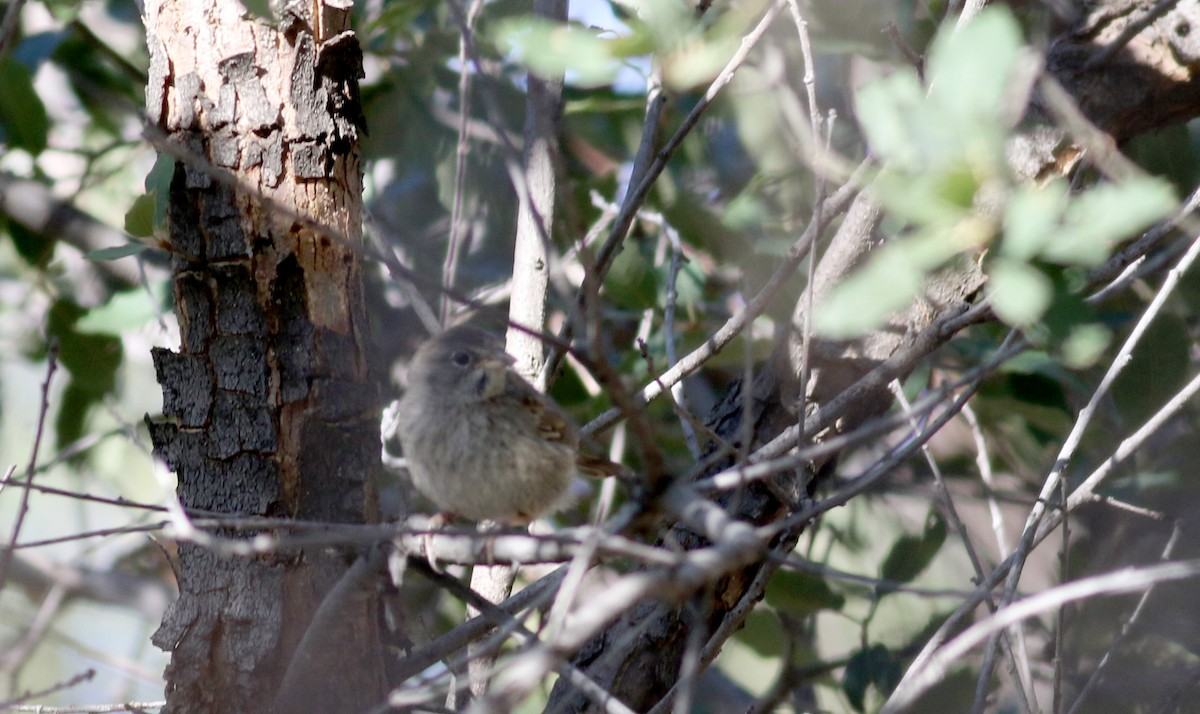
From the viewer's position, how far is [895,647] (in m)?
4.36

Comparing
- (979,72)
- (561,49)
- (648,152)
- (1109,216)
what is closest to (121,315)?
(648,152)

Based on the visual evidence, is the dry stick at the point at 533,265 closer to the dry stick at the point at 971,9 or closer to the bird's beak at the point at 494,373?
the bird's beak at the point at 494,373

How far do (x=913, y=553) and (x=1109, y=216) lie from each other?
3024mm

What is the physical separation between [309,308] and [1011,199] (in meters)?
1.73

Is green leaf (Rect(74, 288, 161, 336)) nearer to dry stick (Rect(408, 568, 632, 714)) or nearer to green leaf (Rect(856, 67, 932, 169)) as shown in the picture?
dry stick (Rect(408, 568, 632, 714))

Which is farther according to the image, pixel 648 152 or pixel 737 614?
pixel 648 152

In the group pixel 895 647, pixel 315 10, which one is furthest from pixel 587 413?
pixel 315 10

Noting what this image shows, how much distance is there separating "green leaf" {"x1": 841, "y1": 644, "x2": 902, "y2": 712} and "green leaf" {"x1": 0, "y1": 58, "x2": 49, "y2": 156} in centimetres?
402

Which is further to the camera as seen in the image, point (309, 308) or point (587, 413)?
point (587, 413)

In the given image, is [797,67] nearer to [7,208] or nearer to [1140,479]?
[1140,479]

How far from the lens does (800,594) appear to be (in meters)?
3.96

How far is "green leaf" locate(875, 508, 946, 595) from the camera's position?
4137mm

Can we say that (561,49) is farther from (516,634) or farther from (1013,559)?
(1013,559)

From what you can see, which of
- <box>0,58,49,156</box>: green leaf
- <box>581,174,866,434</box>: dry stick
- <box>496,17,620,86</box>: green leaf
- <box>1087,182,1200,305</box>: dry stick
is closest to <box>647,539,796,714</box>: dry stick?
<box>581,174,866,434</box>: dry stick
